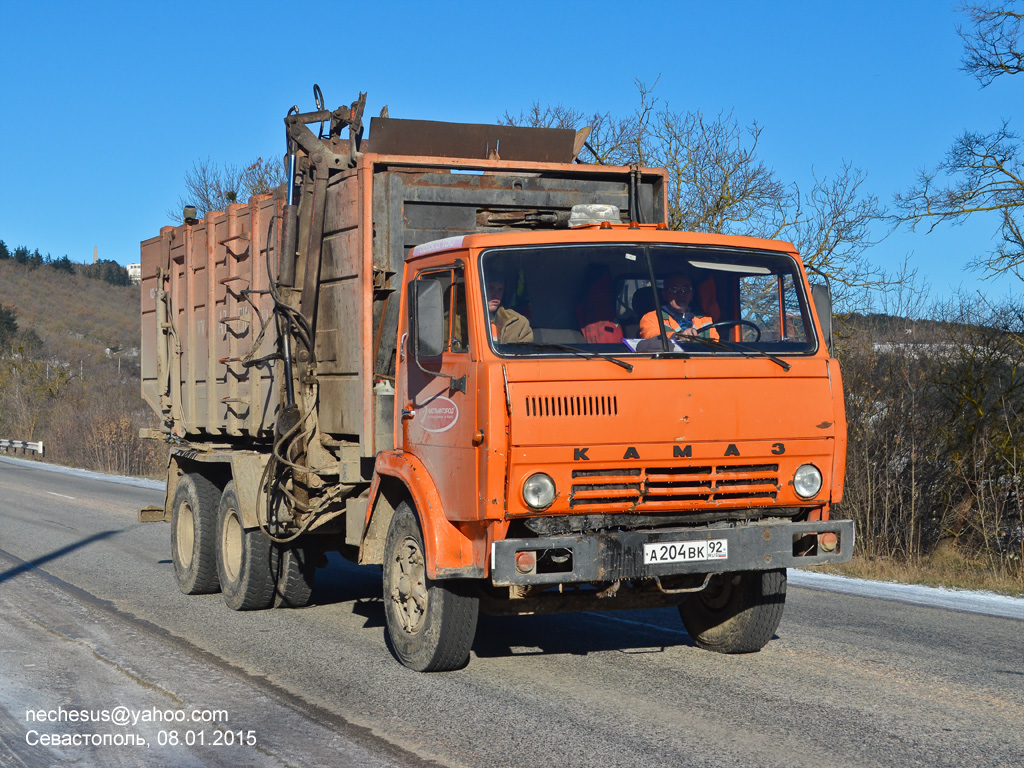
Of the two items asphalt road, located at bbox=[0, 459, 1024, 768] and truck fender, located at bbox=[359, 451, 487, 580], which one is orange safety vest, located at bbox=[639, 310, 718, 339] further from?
asphalt road, located at bbox=[0, 459, 1024, 768]

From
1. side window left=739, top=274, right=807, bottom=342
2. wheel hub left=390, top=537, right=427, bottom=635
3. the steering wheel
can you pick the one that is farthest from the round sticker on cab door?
side window left=739, top=274, right=807, bottom=342

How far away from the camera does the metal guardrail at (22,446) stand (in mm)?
39594

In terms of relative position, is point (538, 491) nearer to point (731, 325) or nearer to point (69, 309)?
point (731, 325)

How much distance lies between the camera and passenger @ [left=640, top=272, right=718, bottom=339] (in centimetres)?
602

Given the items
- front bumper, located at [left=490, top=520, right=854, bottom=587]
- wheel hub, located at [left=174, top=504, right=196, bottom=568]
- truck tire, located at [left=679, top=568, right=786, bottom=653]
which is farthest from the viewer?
wheel hub, located at [left=174, top=504, right=196, bottom=568]

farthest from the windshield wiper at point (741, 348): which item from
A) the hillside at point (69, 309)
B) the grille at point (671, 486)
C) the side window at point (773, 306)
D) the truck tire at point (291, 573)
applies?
the hillside at point (69, 309)

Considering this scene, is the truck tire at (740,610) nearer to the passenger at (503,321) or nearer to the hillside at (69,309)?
the passenger at (503,321)

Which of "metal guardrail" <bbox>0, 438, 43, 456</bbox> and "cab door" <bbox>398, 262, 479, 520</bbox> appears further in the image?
"metal guardrail" <bbox>0, 438, 43, 456</bbox>

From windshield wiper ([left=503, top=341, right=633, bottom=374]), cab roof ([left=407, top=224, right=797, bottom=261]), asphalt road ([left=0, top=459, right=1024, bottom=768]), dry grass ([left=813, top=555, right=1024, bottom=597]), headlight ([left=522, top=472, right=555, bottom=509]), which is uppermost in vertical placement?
cab roof ([left=407, top=224, right=797, bottom=261])

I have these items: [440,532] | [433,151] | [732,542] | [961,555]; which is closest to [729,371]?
[732,542]

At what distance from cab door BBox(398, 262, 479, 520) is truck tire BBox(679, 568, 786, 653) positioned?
193cm

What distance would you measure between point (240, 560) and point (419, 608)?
304 centimetres

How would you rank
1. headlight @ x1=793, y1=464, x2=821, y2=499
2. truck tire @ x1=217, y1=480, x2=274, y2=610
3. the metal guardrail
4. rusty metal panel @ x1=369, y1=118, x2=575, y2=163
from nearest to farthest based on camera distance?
headlight @ x1=793, y1=464, x2=821, y2=499 → rusty metal panel @ x1=369, y1=118, x2=575, y2=163 → truck tire @ x1=217, y1=480, x2=274, y2=610 → the metal guardrail

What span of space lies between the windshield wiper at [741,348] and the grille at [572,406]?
23.9 inches
